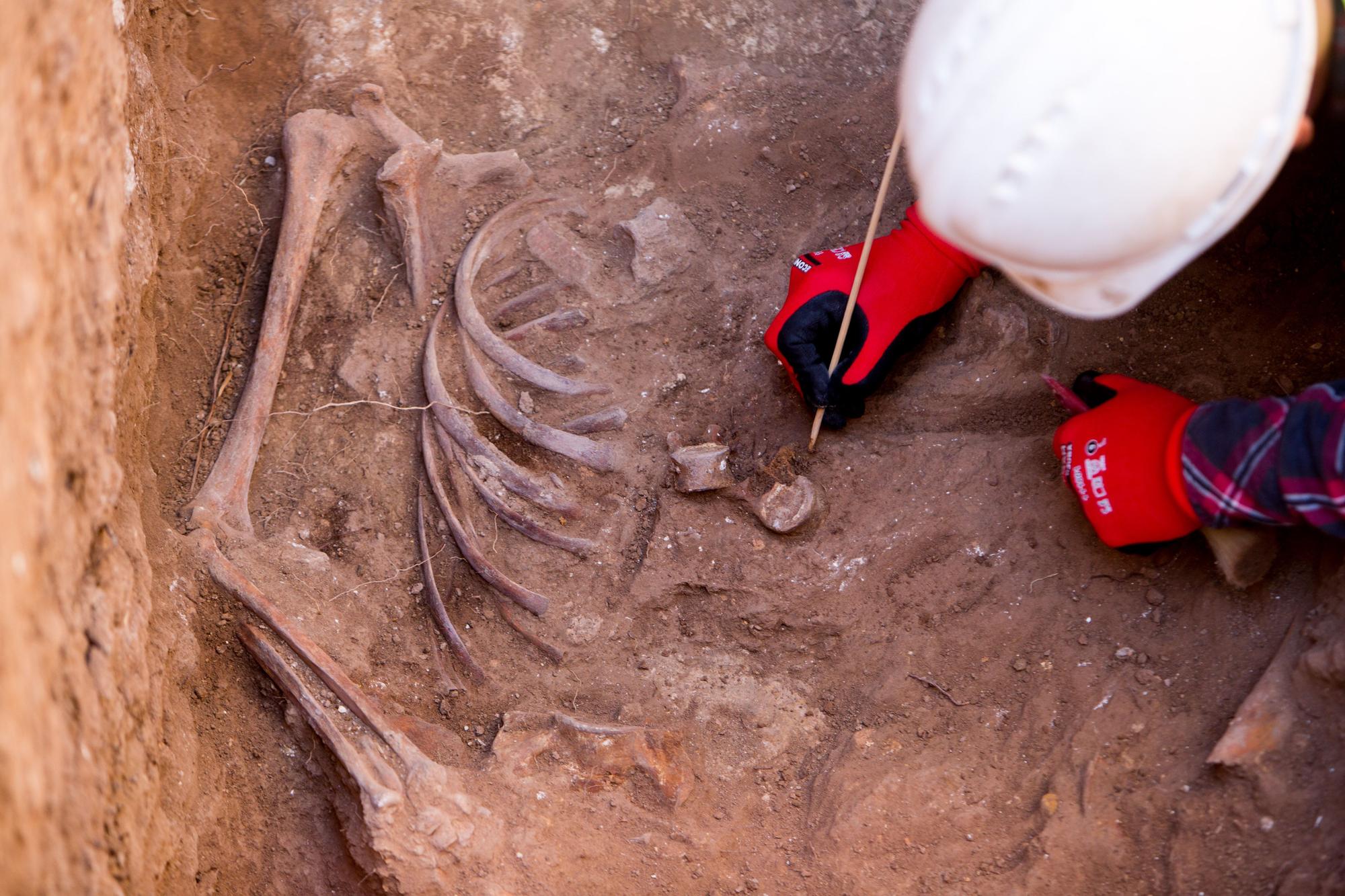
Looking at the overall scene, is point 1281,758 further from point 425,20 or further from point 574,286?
point 425,20

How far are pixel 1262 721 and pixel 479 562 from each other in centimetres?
185

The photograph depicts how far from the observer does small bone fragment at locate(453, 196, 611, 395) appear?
2.67 metres

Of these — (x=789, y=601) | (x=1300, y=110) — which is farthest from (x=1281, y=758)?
(x=1300, y=110)

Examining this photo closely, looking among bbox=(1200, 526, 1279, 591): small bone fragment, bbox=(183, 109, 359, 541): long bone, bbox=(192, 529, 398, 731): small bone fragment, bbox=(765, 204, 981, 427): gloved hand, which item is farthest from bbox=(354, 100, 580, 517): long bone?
bbox=(1200, 526, 1279, 591): small bone fragment

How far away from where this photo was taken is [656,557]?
2502mm

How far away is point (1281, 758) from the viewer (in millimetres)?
1861

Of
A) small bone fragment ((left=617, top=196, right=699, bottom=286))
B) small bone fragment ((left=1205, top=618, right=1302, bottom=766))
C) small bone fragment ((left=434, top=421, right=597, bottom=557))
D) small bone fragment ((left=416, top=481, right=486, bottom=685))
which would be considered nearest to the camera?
small bone fragment ((left=1205, top=618, right=1302, bottom=766))

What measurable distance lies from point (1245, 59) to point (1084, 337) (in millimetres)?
973

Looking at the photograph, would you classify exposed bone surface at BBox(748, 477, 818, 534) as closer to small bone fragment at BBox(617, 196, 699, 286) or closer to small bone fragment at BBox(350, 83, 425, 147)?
small bone fragment at BBox(617, 196, 699, 286)

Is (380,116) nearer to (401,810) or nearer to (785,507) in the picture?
(785,507)

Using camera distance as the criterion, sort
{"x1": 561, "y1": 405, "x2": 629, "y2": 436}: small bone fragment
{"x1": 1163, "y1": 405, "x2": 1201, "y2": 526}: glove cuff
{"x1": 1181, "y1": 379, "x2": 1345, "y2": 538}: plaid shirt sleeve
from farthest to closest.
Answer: {"x1": 561, "y1": 405, "x2": 629, "y2": 436}: small bone fragment < {"x1": 1163, "y1": 405, "x2": 1201, "y2": 526}: glove cuff < {"x1": 1181, "y1": 379, "x2": 1345, "y2": 538}: plaid shirt sleeve

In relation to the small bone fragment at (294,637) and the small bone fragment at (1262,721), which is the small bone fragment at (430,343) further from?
the small bone fragment at (1262,721)

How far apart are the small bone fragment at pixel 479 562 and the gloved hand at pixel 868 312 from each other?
94 cm

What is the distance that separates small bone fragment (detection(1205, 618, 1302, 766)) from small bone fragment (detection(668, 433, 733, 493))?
1.29 meters
